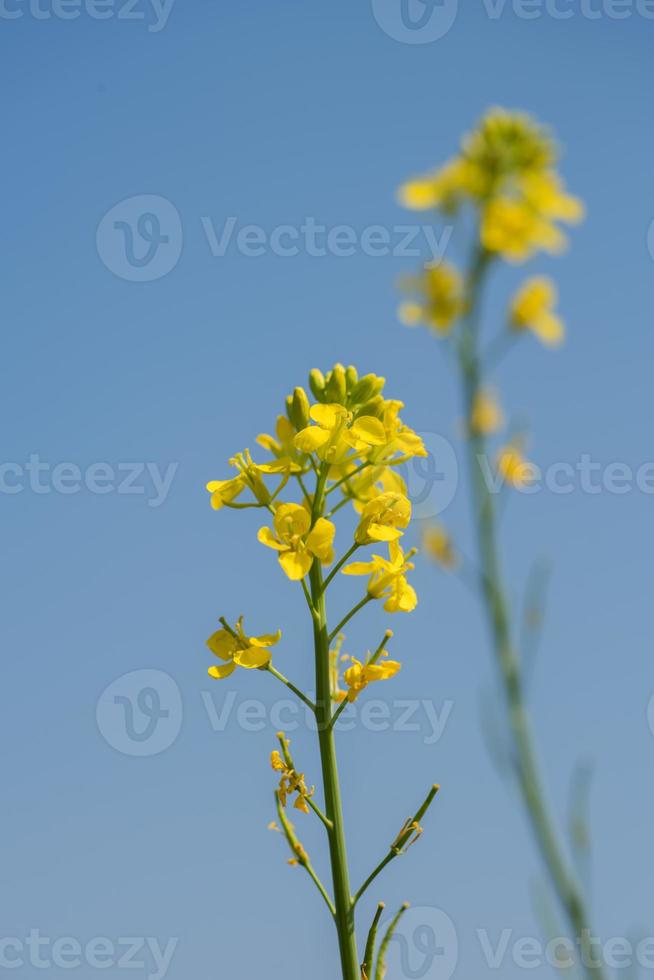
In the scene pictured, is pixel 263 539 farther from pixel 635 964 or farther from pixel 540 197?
pixel 540 197

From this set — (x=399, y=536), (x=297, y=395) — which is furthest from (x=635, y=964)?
(x=297, y=395)

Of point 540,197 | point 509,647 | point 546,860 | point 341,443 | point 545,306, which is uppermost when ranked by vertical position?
point 540,197

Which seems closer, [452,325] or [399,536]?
[399,536]

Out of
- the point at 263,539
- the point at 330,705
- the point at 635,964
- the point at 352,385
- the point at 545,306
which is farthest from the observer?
the point at 545,306

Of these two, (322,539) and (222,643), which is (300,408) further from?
(222,643)

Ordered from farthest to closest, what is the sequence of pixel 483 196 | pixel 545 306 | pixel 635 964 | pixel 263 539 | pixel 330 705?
1. pixel 545 306
2. pixel 483 196
3. pixel 263 539
4. pixel 330 705
5. pixel 635 964

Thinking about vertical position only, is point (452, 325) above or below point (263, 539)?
above

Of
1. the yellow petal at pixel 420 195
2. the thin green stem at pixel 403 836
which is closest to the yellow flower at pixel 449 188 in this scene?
the yellow petal at pixel 420 195
